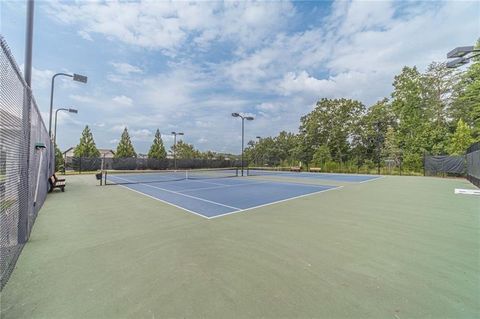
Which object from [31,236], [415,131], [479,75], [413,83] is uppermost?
[413,83]

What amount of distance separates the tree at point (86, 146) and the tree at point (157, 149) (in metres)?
9.12

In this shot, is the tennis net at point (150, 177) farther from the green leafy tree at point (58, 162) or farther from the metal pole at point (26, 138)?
the metal pole at point (26, 138)

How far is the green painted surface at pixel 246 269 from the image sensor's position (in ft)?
7.00

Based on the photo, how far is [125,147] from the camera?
4194cm

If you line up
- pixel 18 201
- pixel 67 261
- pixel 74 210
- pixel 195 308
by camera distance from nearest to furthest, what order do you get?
pixel 195 308 → pixel 67 261 → pixel 18 201 → pixel 74 210

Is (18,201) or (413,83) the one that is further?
(413,83)

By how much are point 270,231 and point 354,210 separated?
11.4ft

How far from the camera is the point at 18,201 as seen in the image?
3709 mm

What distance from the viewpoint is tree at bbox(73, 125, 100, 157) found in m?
37.6

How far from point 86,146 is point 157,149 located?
11.2 metres

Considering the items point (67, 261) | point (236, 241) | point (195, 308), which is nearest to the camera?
point (195, 308)

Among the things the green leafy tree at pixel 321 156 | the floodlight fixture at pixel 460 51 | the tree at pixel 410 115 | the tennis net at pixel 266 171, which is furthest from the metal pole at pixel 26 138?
the green leafy tree at pixel 321 156

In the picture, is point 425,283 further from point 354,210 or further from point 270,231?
point 354,210

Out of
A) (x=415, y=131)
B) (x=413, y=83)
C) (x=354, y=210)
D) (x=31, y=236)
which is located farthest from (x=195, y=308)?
(x=413, y=83)
